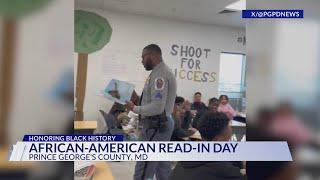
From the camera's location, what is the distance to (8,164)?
1479mm

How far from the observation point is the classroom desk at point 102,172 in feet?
5.07

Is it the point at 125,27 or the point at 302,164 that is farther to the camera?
the point at 302,164

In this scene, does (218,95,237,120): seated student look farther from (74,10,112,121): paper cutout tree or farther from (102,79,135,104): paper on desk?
(74,10,112,121): paper cutout tree

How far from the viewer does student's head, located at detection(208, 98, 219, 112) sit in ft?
5.04

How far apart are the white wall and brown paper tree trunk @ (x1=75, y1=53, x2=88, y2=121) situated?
0.7 inches

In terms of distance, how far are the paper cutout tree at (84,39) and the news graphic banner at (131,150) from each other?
129mm

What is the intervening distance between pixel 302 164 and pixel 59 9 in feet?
4.18

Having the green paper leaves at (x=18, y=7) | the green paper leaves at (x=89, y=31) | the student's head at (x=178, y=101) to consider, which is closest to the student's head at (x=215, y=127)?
the student's head at (x=178, y=101)

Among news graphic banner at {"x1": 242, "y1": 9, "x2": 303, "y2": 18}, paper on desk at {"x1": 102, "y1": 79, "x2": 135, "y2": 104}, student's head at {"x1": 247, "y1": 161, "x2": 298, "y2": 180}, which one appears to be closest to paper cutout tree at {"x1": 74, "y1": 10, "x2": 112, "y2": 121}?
paper on desk at {"x1": 102, "y1": 79, "x2": 135, "y2": 104}

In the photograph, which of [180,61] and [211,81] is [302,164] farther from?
[180,61]

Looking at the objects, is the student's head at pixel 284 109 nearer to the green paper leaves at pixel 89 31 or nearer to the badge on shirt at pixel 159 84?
the badge on shirt at pixel 159 84

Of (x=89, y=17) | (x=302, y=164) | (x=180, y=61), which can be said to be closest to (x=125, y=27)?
(x=89, y=17)

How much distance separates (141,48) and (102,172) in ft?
1.89

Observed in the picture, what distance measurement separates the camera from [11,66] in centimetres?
145
